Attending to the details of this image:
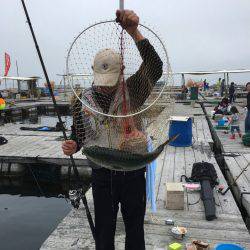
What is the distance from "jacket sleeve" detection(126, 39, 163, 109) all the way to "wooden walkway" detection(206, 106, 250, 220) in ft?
13.3

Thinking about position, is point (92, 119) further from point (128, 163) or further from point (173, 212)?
point (173, 212)

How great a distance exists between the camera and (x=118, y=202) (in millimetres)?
3207

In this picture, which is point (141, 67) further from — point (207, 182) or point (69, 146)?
point (207, 182)

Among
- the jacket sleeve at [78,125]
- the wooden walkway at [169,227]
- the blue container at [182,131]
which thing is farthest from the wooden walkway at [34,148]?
the jacket sleeve at [78,125]

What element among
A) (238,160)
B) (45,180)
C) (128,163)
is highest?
(128,163)

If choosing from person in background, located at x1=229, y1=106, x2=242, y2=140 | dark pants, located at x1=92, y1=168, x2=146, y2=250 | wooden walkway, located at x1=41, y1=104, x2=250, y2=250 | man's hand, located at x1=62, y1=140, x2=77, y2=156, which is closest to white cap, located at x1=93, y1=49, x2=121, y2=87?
man's hand, located at x1=62, y1=140, x2=77, y2=156

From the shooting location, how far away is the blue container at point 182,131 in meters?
10.3

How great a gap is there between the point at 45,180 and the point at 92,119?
8.87 m

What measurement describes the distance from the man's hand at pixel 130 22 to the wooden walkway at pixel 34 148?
7800 mm

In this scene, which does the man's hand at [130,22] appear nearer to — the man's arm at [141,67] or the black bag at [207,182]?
the man's arm at [141,67]

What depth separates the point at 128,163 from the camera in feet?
9.46

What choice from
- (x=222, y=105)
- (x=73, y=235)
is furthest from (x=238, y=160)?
(x=222, y=105)

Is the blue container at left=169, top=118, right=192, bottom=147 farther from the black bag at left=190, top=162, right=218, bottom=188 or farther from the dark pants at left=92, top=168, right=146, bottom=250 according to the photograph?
the dark pants at left=92, top=168, right=146, bottom=250

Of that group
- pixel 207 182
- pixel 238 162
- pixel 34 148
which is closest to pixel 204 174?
pixel 207 182
